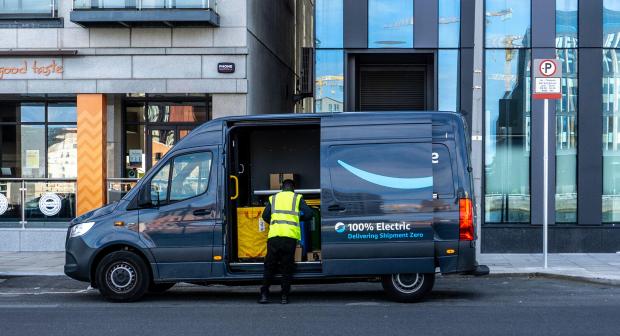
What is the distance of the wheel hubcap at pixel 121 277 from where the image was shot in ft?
36.1

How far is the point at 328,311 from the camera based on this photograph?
1010 cm

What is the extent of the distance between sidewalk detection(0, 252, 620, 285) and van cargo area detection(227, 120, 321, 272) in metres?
3.79

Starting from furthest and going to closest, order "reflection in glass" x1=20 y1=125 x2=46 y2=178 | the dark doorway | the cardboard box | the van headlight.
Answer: "reflection in glass" x1=20 y1=125 x2=46 y2=178 < the dark doorway < the cardboard box < the van headlight

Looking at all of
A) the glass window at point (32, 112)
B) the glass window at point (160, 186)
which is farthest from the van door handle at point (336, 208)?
the glass window at point (32, 112)

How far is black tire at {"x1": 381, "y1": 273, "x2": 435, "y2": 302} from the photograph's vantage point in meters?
10.8

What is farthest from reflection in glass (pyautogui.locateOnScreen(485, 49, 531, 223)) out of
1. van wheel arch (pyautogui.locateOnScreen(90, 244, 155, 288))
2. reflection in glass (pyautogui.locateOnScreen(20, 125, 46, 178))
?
reflection in glass (pyautogui.locateOnScreen(20, 125, 46, 178))

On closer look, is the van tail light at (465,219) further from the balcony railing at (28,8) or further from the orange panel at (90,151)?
the balcony railing at (28,8)

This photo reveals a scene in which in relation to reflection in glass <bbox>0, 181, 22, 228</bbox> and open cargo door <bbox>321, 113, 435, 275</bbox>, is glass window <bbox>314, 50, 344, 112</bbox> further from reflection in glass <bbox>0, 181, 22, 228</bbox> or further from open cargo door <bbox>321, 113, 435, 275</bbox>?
reflection in glass <bbox>0, 181, 22, 228</bbox>

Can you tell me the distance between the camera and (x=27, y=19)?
57.6 feet

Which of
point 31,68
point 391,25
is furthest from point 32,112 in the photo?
point 391,25

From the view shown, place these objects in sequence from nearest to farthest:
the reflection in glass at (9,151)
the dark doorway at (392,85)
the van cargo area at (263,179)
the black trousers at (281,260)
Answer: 1. the black trousers at (281,260)
2. the van cargo area at (263,179)
3. the dark doorway at (392,85)
4. the reflection in glass at (9,151)

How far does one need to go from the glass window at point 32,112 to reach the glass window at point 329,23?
6.84m

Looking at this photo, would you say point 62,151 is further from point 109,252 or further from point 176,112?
point 109,252

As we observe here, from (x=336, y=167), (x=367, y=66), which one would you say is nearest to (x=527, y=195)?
(x=367, y=66)
